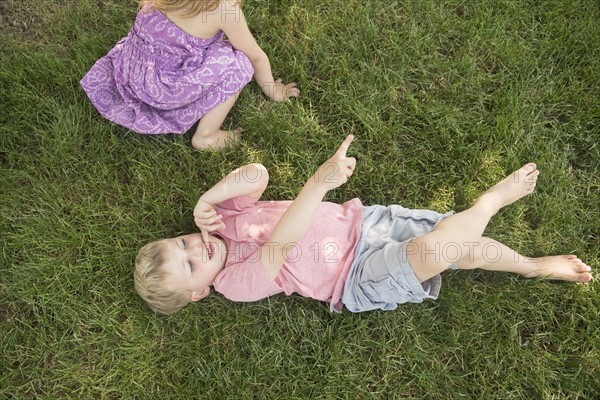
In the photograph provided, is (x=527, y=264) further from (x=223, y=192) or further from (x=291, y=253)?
(x=223, y=192)

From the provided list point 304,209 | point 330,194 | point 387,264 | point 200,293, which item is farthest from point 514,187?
point 200,293

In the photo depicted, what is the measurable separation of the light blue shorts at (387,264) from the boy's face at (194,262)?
54 centimetres

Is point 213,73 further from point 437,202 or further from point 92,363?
point 92,363

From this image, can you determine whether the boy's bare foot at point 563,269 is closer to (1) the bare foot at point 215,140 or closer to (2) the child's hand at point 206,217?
(2) the child's hand at point 206,217

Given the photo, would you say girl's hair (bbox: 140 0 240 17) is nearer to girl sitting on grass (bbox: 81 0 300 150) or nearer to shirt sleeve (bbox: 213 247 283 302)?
girl sitting on grass (bbox: 81 0 300 150)

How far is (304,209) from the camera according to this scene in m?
1.89

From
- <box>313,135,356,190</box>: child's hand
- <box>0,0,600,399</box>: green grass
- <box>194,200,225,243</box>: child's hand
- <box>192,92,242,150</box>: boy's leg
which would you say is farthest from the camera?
<box>192,92,242,150</box>: boy's leg

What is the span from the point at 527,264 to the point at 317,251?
2.86ft

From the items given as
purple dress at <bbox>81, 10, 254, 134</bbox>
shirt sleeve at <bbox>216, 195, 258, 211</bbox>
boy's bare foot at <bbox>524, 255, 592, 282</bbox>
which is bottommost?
boy's bare foot at <bbox>524, 255, 592, 282</bbox>

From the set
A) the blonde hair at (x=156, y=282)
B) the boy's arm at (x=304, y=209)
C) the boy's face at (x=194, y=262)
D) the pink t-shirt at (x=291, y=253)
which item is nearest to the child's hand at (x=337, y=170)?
the boy's arm at (x=304, y=209)

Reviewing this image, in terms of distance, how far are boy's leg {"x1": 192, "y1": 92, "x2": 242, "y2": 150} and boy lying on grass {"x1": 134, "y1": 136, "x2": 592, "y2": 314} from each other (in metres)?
0.35

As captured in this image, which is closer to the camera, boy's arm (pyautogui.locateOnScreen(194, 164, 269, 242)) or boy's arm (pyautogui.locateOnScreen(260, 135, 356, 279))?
boy's arm (pyautogui.locateOnScreen(260, 135, 356, 279))

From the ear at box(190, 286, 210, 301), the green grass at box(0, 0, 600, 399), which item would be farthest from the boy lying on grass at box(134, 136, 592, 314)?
the green grass at box(0, 0, 600, 399)

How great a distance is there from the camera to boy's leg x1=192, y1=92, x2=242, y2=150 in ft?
7.67
